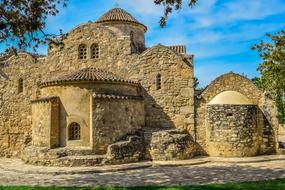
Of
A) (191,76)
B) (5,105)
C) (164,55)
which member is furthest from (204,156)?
(5,105)

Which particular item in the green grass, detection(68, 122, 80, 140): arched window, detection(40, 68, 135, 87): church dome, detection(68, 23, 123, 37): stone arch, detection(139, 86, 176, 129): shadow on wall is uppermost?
detection(68, 23, 123, 37): stone arch

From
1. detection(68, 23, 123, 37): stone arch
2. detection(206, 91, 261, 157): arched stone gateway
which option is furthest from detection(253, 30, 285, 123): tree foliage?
detection(68, 23, 123, 37): stone arch

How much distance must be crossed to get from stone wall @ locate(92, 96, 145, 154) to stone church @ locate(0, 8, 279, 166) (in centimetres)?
5

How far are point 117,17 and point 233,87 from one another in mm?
9963

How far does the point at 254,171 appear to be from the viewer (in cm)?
1323

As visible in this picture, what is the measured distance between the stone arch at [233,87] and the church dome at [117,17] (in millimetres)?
8356

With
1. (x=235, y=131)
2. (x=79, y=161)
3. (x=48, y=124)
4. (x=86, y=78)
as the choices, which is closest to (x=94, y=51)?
(x=86, y=78)

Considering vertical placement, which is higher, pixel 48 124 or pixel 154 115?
pixel 154 115

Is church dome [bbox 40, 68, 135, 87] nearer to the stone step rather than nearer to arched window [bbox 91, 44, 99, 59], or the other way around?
arched window [bbox 91, 44, 99, 59]

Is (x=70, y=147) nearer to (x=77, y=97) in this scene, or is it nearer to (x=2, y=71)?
(x=77, y=97)

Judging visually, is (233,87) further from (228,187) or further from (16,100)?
(16,100)

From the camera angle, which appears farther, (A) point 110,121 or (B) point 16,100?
(B) point 16,100

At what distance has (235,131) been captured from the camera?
1697cm

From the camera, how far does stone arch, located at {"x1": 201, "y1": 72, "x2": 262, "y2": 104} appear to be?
1848 centimetres
